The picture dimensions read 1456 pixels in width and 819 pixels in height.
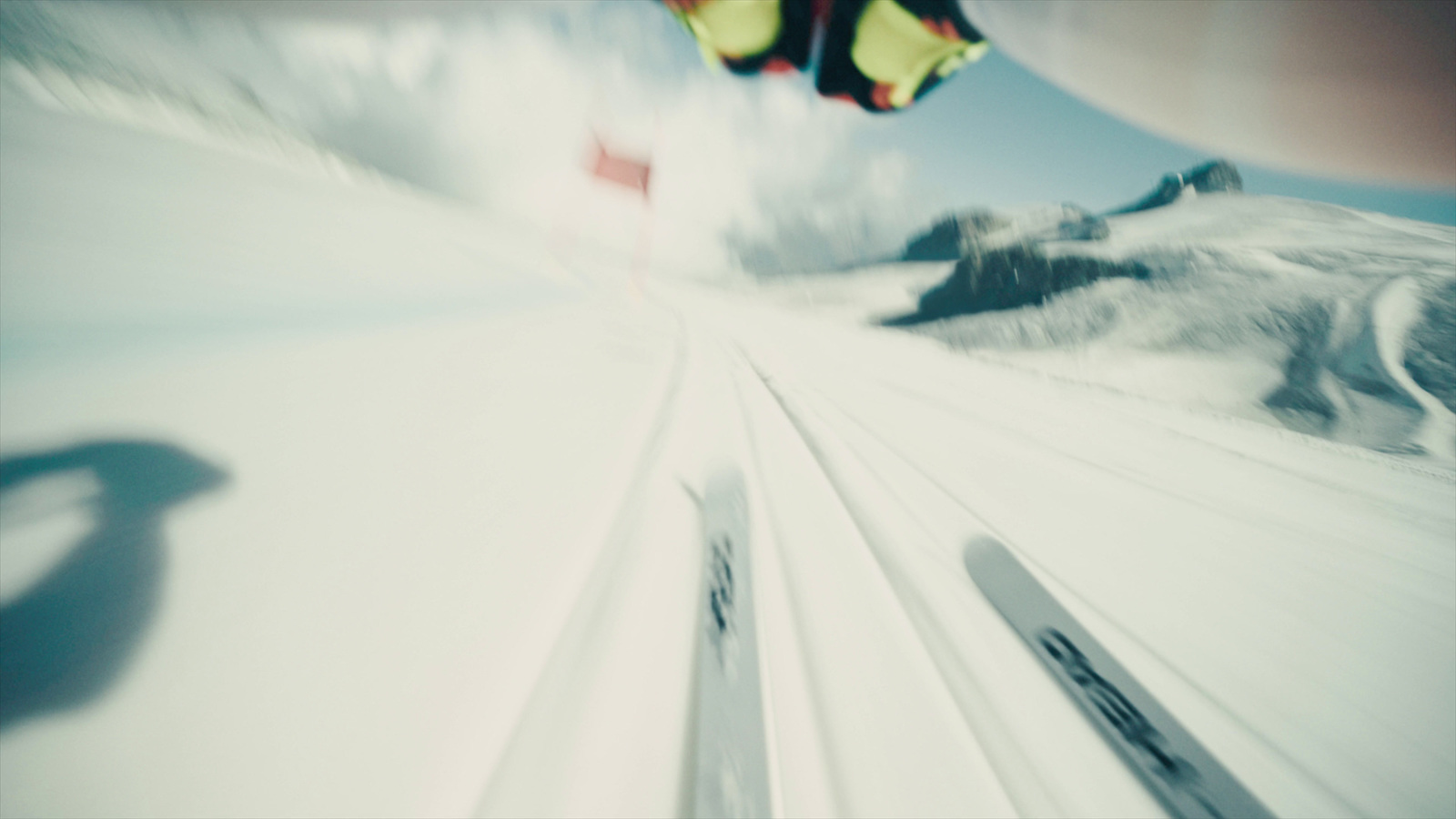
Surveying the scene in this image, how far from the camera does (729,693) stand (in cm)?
72

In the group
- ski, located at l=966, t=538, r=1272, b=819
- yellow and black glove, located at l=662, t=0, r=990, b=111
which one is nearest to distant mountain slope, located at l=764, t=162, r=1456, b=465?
yellow and black glove, located at l=662, t=0, r=990, b=111

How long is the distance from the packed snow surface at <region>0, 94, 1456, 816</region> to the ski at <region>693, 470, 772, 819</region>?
3 centimetres

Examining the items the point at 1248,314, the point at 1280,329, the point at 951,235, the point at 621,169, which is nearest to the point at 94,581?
the point at 621,169

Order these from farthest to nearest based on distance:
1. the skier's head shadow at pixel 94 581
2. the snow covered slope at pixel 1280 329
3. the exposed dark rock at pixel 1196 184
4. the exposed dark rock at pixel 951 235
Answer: the exposed dark rock at pixel 951 235, the exposed dark rock at pixel 1196 184, the snow covered slope at pixel 1280 329, the skier's head shadow at pixel 94 581

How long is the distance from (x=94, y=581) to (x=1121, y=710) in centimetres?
168

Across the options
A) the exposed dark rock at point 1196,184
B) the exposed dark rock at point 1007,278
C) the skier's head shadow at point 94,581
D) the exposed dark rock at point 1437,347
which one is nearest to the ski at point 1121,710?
the skier's head shadow at point 94,581

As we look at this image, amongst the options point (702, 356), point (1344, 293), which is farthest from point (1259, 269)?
point (702, 356)

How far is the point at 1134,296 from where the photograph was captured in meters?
11.5

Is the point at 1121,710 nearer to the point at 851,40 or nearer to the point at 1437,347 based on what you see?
the point at 851,40

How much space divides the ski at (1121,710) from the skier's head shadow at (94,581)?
149 cm

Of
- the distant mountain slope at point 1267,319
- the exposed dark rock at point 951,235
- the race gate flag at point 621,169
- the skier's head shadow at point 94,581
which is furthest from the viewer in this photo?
the exposed dark rock at point 951,235

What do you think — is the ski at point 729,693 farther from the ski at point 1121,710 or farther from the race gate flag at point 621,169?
the race gate flag at point 621,169

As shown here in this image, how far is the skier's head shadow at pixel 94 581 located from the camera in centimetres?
57

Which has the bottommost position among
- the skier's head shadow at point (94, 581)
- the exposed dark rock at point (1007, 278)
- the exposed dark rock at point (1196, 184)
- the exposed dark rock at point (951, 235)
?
the skier's head shadow at point (94, 581)
